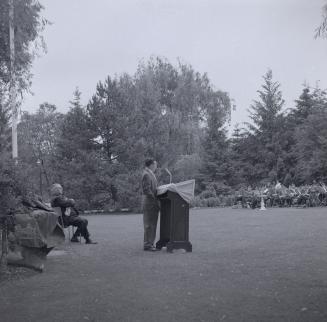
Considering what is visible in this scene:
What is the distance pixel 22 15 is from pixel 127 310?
368 inches

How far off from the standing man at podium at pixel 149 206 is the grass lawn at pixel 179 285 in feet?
1.32

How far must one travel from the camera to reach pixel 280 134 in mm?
51938

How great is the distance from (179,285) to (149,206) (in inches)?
187

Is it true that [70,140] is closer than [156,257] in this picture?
No

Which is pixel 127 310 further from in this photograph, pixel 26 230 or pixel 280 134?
pixel 280 134

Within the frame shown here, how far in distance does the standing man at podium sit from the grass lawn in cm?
40

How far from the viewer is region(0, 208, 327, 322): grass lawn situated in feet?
19.0

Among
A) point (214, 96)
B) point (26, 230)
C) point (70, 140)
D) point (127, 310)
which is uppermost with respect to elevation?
point (214, 96)

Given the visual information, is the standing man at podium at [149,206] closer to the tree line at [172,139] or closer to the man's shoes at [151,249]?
the man's shoes at [151,249]

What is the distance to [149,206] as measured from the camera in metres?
12.0

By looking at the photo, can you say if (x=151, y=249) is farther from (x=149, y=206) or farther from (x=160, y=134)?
(x=160, y=134)

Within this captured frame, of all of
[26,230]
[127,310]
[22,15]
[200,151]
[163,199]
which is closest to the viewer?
[127,310]

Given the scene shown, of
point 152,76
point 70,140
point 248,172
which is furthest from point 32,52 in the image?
point 248,172

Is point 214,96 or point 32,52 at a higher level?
point 214,96
